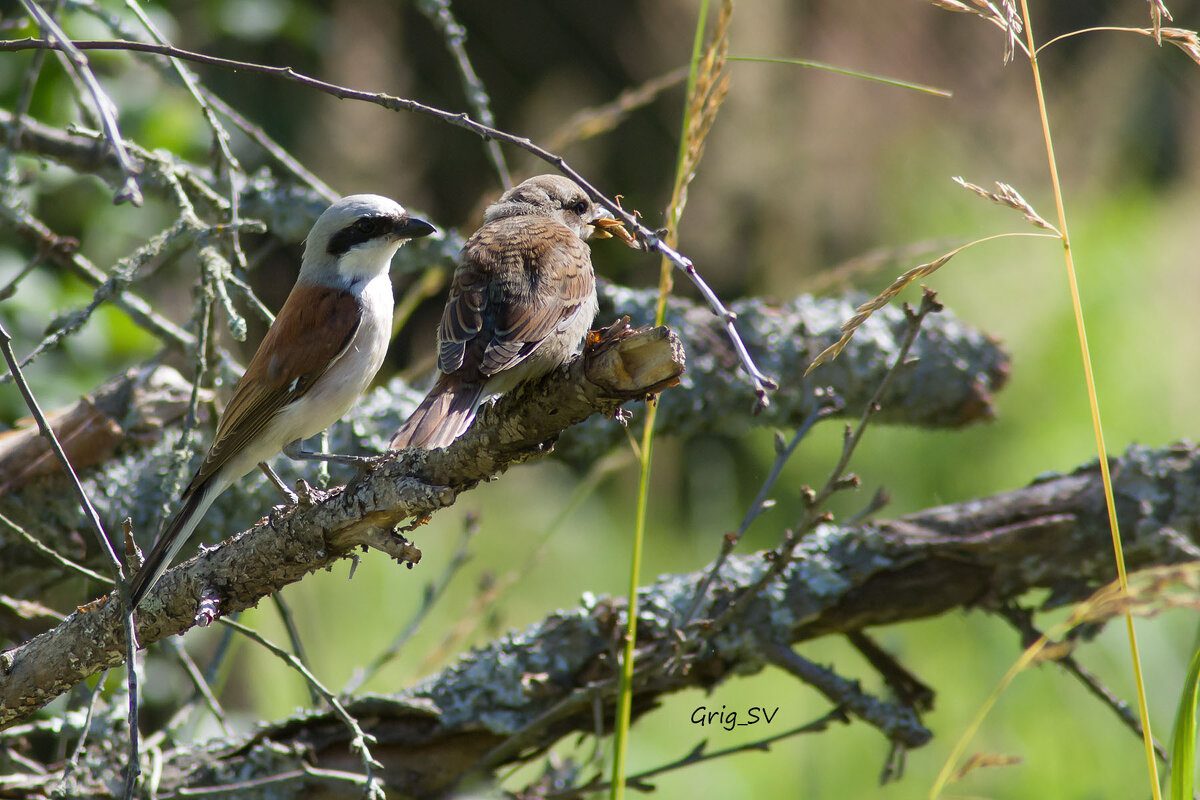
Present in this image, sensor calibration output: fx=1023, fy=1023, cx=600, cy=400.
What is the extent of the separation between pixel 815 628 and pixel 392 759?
1217 millimetres

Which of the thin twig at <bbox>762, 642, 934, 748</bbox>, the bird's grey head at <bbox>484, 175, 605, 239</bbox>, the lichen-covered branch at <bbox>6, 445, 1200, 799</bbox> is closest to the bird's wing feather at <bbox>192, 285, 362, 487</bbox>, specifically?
the bird's grey head at <bbox>484, 175, 605, 239</bbox>

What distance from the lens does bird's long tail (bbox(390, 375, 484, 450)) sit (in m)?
2.14

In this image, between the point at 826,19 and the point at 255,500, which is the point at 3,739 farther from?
the point at 826,19

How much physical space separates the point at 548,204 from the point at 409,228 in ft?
1.68

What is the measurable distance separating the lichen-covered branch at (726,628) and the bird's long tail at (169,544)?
2.15ft

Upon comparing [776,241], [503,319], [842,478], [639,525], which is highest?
[776,241]

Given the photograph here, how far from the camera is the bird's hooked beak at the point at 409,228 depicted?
281 centimetres

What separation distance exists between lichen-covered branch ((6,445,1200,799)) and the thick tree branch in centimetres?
59

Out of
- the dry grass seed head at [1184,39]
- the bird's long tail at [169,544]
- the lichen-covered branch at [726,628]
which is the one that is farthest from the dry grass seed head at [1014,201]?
the bird's long tail at [169,544]

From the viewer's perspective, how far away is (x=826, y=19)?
7750 millimetres

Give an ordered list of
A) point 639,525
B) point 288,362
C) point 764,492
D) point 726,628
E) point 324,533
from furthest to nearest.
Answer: point 726,628
point 288,362
point 764,492
point 324,533
point 639,525

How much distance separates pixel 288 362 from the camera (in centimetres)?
262

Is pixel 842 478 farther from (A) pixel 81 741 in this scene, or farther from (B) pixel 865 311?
(A) pixel 81 741

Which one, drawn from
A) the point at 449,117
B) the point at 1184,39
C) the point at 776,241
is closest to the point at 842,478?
the point at 1184,39
